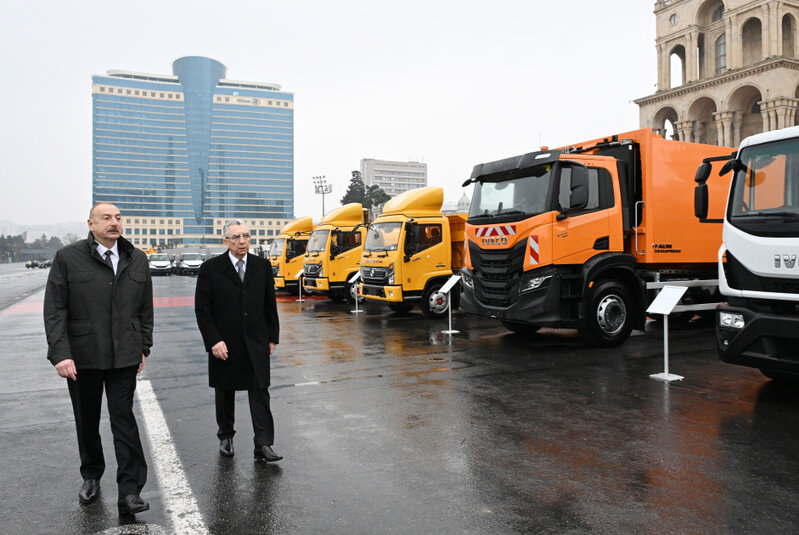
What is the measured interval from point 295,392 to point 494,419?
2.43 m

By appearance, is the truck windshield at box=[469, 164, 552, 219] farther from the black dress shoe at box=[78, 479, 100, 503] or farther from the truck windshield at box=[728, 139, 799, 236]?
the black dress shoe at box=[78, 479, 100, 503]

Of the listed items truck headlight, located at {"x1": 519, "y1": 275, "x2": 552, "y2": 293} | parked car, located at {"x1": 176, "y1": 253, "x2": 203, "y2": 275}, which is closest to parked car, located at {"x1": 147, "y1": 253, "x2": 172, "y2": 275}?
parked car, located at {"x1": 176, "y1": 253, "x2": 203, "y2": 275}

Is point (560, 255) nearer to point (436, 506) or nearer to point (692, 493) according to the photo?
point (692, 493)

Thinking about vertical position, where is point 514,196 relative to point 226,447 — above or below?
above

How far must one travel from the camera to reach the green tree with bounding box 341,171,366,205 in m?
Answer: 89.2

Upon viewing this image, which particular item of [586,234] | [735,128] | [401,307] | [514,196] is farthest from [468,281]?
[735,128]

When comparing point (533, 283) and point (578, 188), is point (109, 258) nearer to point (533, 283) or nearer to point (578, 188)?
point (533, 283)

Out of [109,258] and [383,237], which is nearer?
A: [109,258]

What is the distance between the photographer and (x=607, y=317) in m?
9.23

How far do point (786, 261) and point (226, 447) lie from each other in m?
5.32

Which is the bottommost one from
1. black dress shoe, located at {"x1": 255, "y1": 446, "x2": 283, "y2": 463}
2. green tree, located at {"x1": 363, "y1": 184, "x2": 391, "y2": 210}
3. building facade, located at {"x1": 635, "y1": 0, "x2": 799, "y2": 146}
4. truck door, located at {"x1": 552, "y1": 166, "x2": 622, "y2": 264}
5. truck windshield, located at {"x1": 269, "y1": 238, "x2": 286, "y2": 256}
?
black dress shoe, located at {"x1": 255, "y1": 446, "x2": 283, "y2": 463}

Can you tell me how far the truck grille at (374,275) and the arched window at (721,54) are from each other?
57.5 m

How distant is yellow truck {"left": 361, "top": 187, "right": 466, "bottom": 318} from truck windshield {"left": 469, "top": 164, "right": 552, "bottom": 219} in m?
3.75

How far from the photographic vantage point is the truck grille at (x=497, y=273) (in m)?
8.84
